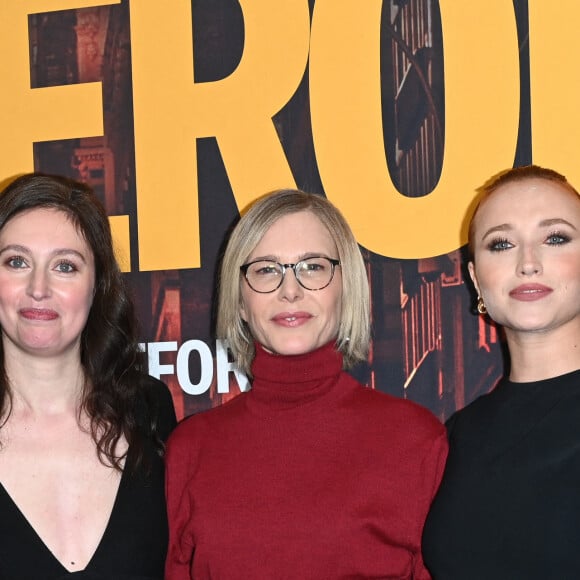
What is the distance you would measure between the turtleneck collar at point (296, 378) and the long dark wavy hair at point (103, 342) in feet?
1.01

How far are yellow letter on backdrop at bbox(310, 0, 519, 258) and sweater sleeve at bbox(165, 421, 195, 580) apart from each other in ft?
2.66

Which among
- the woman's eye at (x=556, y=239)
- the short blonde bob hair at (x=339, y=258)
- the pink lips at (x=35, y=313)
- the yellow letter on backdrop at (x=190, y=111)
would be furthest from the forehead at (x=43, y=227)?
the woman's eye at (x=556, y=239)

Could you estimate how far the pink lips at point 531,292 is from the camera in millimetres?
1852

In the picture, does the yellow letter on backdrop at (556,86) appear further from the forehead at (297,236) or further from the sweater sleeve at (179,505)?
the sweater sleeve at (179,505)

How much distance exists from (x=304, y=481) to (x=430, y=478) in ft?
0.90

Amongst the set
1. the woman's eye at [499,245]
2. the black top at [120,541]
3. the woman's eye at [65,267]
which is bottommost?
the black top at [120,541]

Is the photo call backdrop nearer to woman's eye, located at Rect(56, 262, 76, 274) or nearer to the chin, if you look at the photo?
the chin

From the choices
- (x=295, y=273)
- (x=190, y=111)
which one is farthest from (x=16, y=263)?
(x=190, y=111)

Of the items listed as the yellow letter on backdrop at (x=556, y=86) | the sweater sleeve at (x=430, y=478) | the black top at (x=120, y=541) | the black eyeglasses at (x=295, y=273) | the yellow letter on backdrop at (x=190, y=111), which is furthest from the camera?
the yellow letter on backdrop at (x=190, y=111)

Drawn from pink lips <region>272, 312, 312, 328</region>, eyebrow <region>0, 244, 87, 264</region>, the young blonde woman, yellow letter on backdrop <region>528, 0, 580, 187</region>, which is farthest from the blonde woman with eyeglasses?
yellow letter on backdrop <region>528, 0, 580, 187</region>

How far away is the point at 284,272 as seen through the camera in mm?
2037

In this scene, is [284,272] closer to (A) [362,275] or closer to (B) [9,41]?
(A) [362,275]

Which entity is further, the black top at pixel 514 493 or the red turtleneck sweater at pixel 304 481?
the red turtleneck sweater at pixel 304 481

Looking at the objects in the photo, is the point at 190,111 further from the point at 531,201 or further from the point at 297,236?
the point at 531,201
